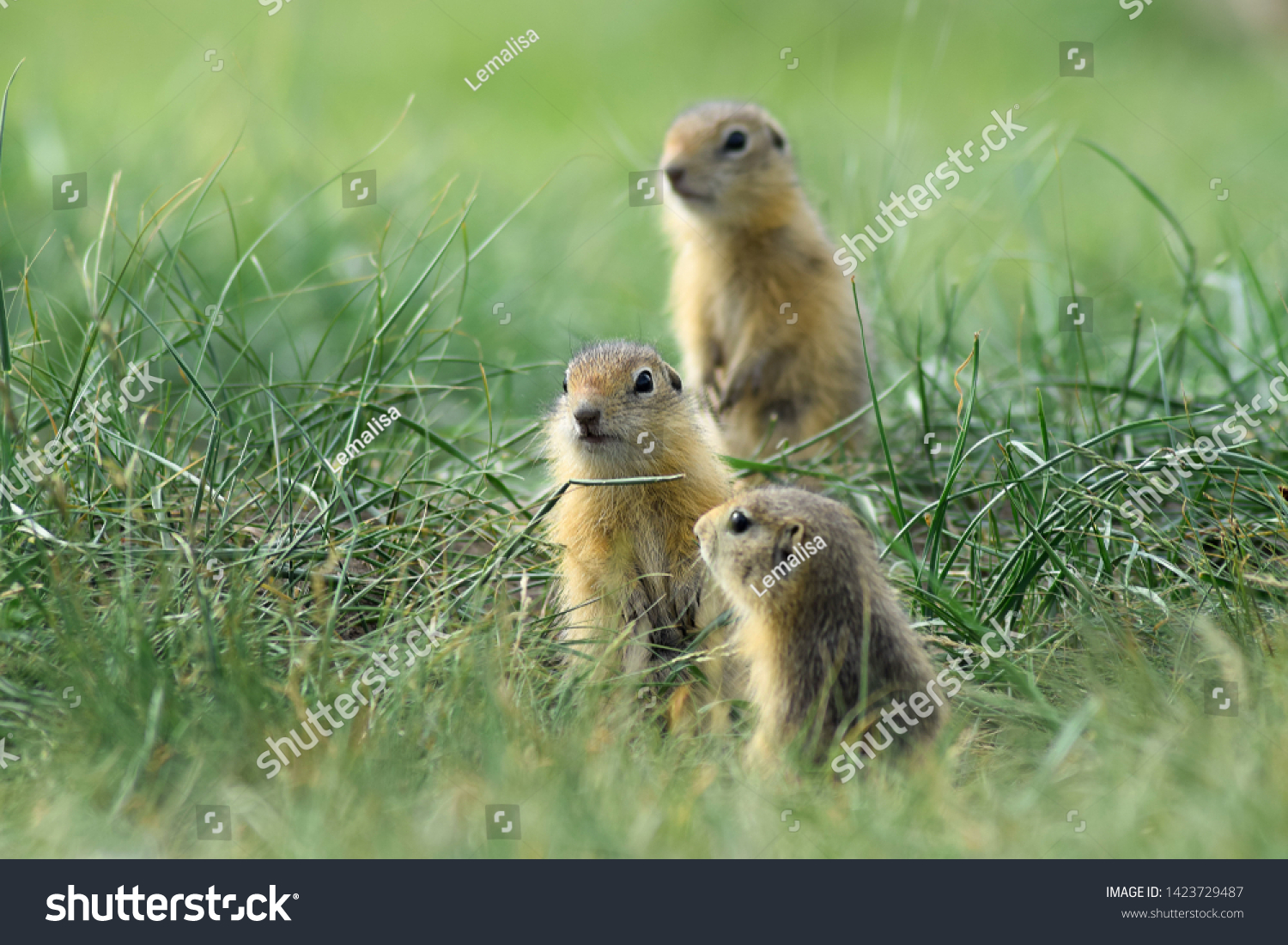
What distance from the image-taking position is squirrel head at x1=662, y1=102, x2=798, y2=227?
21.3 feet

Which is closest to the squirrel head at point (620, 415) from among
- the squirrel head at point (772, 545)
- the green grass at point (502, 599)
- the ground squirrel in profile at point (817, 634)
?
the green grass at point (502, 599)

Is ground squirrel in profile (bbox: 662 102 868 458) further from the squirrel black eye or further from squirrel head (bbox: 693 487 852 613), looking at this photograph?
squirrel head (bbox: 693 487 852 613)

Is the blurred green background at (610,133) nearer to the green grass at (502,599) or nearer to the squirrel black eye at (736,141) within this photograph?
the green grass at (502,599)

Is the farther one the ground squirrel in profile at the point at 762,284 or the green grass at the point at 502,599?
the ground squirrel in profile at the point at 762,284

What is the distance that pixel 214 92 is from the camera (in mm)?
9211

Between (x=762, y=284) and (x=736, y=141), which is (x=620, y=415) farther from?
(x=736, y=141)

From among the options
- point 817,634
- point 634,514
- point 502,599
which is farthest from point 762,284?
point 817,634

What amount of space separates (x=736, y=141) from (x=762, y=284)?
78cm

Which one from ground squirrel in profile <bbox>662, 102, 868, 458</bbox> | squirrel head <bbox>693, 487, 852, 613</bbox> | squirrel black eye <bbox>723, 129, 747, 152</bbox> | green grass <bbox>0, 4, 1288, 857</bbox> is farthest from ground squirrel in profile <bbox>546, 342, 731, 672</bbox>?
squirrel black eye <bbox>723, 129, 747, 152</bbox>

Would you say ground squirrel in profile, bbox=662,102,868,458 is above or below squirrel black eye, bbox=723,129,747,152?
below

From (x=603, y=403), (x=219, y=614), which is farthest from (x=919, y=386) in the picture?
(x=219, y=614)

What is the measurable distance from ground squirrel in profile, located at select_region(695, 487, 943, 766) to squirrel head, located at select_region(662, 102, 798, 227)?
3.13 meters

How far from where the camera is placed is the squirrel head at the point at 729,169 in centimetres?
649
